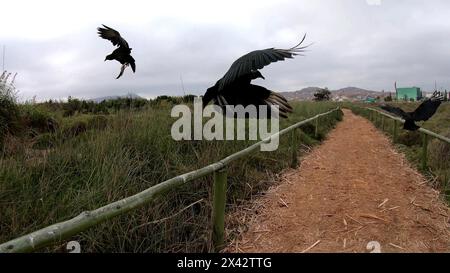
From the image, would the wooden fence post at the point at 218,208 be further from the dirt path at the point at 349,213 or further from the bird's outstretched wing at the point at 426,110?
the bird's outstretched wing at the point at 426,110

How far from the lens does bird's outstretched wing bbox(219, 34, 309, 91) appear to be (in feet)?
3.98

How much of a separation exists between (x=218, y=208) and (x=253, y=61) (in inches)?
74.5

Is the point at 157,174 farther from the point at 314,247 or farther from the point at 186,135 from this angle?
the point at 314,247

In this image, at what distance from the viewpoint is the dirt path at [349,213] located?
3225 mm

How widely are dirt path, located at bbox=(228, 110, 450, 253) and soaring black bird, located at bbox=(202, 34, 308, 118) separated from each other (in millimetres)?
2062

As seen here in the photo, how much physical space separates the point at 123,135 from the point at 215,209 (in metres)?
1.43

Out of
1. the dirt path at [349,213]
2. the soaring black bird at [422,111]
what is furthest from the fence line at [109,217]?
Result: the soaring black bird at [422,111]

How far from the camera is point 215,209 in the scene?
116 inches

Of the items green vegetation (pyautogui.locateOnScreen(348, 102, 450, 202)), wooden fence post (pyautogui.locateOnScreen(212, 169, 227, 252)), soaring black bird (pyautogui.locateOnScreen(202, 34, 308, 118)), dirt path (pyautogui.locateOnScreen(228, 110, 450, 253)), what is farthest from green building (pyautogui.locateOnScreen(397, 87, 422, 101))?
soaring black bird (pyautogui.locateOnScreen(202, 34, 308, 118))

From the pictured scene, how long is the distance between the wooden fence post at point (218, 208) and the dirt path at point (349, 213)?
0.20 m

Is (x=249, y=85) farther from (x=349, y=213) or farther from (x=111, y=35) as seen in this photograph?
(x=349, y=213)

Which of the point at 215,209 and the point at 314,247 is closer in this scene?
the point at 215,209

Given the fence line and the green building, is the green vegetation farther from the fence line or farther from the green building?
the fence line
